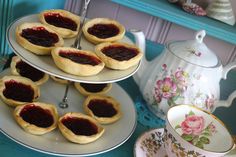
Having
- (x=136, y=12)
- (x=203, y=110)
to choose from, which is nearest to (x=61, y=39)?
(x=203, y=110)

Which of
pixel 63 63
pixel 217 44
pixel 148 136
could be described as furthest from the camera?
pixel 217 44

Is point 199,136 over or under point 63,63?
under

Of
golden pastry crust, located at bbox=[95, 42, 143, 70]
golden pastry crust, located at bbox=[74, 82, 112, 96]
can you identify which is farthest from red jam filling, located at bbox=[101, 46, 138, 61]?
golden pastry crust, located at bbox=[74, 82, 112, 96]

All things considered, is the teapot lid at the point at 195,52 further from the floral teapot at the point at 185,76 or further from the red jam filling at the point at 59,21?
the red jam filling at the point at 59,21

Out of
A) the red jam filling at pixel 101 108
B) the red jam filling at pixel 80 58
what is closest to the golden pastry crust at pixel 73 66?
the red jam filling at pixel 80 58

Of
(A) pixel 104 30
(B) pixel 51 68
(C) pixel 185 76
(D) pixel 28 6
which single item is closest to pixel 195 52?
(C) pixel 185 76

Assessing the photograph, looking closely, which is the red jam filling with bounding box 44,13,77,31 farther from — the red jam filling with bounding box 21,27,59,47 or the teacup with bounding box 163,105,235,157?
the teacup with bounding box 163,105,235,157

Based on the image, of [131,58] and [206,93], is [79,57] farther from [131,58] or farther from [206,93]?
[206,93]

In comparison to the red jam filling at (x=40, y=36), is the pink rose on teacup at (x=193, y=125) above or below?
below
